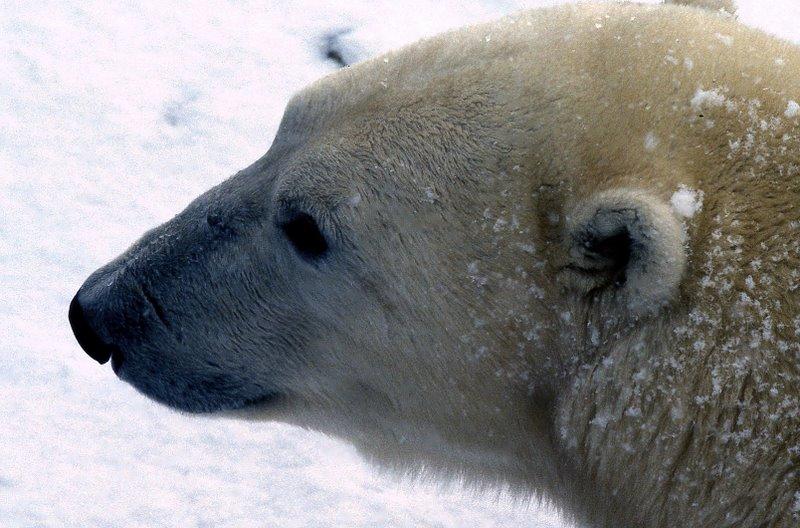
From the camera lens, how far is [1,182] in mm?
4801

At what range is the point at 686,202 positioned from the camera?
1858mm

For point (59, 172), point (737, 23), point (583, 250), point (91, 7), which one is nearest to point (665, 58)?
point (737, 23)

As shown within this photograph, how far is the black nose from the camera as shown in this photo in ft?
8.58

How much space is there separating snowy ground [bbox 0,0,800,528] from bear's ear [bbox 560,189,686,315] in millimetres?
1077

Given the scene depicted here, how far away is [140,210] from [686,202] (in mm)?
3500

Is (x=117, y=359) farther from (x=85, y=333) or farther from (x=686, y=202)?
(x=686, y=202)

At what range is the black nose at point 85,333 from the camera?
8.58ft

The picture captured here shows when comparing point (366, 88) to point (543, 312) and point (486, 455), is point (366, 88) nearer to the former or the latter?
point (543, 312)

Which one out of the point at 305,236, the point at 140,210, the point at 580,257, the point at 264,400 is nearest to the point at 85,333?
the point at 264,400

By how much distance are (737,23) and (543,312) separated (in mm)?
844

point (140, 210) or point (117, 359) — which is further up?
point (140, 210)

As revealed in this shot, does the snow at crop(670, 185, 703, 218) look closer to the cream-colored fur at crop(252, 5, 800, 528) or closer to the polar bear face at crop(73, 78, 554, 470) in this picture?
the cream-colored fur at crop(252, 5, 800, 528)

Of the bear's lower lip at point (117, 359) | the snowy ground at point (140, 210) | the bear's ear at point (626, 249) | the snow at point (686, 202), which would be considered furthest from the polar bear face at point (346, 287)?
the snowy ground at point (140, 210)

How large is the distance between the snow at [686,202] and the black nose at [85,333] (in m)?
1.57
